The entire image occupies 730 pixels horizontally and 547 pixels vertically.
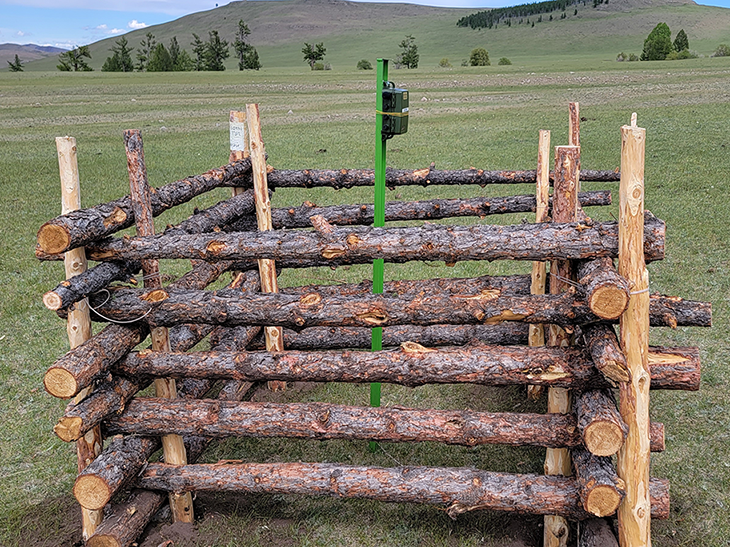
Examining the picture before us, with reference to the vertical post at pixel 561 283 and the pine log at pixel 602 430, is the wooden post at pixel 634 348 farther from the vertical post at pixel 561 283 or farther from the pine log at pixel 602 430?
the vertical post at pixel 561 283

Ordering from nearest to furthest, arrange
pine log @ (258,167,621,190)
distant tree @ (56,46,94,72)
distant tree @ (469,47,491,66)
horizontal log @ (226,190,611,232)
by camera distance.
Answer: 1. horizontal log @ (226,190,611,232)
2. pine log @ (258,167,621,190)
3. distant tree @ (469,47,491,66)
4. distant tree @ (56,46,94,72)

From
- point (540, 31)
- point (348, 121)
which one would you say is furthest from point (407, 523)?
point (540, 31)

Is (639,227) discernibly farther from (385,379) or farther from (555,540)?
(555,540)

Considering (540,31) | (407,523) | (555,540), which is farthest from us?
(540,31)

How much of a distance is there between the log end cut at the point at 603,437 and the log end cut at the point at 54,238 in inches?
129

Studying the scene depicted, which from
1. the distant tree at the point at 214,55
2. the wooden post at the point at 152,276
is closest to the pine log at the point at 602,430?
the wooden post at the point at 152,276

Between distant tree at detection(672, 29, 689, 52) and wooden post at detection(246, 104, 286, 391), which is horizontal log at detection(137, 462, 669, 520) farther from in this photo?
distant tree at detection(672, 29, 689, 52)

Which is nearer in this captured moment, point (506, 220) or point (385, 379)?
point (385, 379)

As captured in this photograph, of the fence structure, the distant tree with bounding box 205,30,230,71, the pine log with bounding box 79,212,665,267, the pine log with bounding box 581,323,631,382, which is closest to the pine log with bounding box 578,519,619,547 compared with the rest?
the fence structure

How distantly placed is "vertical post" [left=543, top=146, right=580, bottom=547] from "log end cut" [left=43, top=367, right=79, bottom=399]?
3092 mm

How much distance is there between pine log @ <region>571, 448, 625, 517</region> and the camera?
3.67 meters

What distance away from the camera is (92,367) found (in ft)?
12.8

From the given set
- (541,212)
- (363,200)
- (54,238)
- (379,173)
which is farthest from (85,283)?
(363,200)

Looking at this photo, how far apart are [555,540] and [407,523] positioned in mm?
1018
